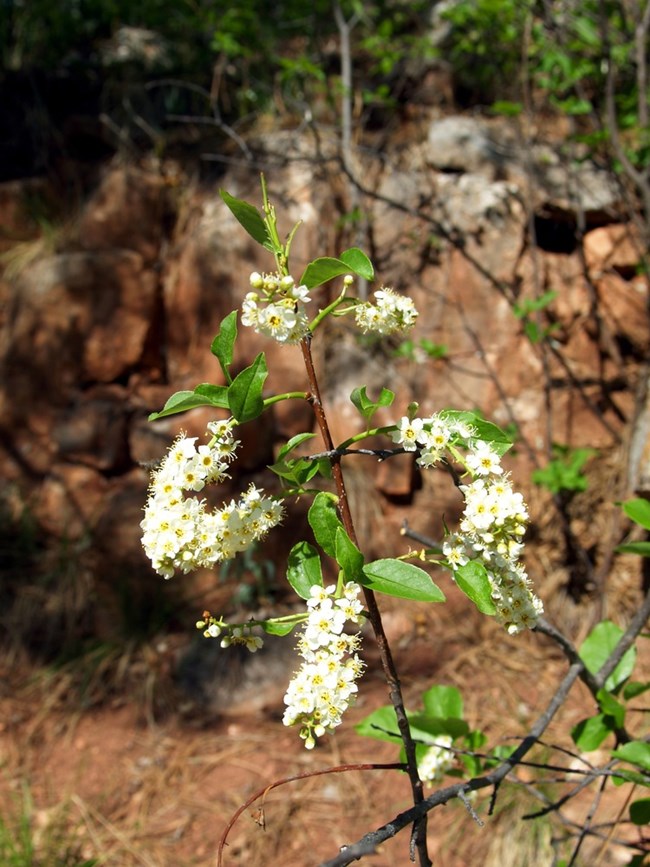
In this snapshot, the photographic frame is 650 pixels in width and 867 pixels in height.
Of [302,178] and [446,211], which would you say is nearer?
[446,211]

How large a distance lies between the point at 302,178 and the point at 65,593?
7.74 ft

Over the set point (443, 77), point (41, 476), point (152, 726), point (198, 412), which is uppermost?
point (443, 77)

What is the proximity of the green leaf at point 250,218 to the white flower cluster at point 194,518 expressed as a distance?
193 millimetres

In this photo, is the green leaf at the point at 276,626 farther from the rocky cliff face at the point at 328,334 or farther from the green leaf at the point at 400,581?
the rocky cliff face at the point at 328,334

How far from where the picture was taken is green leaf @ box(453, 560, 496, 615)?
69 centimetres

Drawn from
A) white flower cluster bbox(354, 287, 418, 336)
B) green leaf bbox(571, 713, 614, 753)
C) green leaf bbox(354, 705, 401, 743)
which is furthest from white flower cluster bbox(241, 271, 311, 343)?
green leaf bbox(571, 713, 614, 753)

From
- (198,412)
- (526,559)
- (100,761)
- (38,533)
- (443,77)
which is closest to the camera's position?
(100,761)

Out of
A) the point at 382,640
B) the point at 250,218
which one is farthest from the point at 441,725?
the point at 250,218

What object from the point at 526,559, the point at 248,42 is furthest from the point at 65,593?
the point at 248,42

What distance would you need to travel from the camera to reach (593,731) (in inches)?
42.3

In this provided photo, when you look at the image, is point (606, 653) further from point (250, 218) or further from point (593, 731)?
point (250, 218)

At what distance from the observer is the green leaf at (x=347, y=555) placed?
2.33ft

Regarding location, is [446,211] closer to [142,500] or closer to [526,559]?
[526,559]

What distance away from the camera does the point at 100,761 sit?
8.79ft
